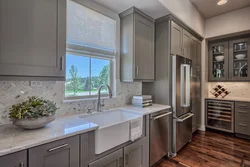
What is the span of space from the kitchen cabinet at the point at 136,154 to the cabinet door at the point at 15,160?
1.00 meters

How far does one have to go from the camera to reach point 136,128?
5.74ft

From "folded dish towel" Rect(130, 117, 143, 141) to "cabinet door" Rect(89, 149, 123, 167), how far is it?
23cm

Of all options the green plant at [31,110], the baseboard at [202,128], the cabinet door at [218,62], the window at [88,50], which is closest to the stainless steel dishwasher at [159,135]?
the window at [88,50]

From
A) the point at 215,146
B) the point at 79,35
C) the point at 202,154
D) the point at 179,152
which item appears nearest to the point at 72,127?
the point at 79,35

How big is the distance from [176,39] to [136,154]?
2.13 m

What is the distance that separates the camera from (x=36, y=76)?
1242mm

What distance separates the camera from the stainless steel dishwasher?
6.77 feet

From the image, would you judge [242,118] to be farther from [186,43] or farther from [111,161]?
[111,161]

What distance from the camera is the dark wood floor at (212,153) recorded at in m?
2.25

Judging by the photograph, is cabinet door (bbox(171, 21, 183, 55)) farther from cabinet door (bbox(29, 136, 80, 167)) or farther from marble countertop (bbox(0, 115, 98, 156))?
cabinet door (bbox(29, 136, 80, 167))

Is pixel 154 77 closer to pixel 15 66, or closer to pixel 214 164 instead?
pixel 214 164

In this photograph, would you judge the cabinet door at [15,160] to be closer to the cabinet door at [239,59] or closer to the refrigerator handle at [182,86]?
the refrigerator handle at [182,86]

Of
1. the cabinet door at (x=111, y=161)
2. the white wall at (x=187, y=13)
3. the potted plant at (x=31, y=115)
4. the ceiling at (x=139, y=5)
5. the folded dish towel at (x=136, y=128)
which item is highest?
the white wall at (x=187, y=13)

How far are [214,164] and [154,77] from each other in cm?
170
